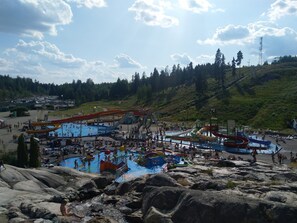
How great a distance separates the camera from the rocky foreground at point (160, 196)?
1892cm

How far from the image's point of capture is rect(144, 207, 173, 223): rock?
20553 mm

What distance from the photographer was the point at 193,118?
340 ft

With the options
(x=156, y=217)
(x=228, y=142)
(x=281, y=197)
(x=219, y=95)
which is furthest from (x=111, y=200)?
(x=219, y=95)

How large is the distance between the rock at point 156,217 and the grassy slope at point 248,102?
227 ft

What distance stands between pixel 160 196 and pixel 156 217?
1688mm

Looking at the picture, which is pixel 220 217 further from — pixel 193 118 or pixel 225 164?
pixel 193 118

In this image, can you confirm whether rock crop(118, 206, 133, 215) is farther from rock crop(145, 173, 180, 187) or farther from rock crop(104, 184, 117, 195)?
rock crop(104, 184, 117, 195)

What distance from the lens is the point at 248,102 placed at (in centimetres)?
10588

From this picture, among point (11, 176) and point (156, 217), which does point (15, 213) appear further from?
point (156, 217)

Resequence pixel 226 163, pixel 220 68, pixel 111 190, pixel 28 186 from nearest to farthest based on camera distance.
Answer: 1. pixel 28 186
2. pixel 111 190
3. pixel 226 163
4. pixel 220 68

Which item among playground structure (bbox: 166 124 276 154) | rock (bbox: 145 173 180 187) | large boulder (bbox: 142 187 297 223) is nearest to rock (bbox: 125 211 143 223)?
large boulder (bbox: 142 187 297 223)

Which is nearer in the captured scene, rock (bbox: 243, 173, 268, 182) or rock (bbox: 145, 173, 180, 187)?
rock (bbox: 145, 173, 180, 187)

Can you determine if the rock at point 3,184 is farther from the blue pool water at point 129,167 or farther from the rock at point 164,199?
the rock at point 164,199

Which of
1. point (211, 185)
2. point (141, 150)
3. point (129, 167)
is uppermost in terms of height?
point (211, 185)
